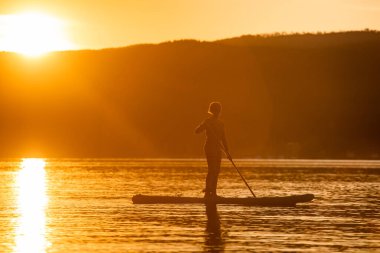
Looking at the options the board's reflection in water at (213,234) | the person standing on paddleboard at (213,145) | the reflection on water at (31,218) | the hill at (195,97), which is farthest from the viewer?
the hill at (195,97)

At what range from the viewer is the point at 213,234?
21500 millimetres

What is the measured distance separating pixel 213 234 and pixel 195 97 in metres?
124

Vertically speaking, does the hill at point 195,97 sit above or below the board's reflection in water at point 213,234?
above

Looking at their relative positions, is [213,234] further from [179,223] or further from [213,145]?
[213,145]

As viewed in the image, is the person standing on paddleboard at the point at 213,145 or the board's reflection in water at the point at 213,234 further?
the person standing on paddleboard at the point at 213,145

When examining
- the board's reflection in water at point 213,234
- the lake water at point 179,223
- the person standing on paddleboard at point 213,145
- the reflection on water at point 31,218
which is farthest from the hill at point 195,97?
the board's reflection in water at point 213,234

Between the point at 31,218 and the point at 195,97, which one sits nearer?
the point at 31,218

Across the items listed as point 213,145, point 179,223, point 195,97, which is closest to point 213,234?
point 179,223

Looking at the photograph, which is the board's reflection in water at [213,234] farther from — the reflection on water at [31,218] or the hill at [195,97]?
the hill at [195,97]

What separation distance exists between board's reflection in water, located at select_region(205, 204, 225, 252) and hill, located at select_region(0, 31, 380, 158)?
257ft

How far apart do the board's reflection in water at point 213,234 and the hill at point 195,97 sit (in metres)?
78.4

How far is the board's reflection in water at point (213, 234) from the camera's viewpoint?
19.2 m

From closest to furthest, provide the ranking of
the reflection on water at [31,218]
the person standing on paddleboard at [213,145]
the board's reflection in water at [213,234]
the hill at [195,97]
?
1. the board's reflection in water at [213,234]
2. the reflection on water at [31,218]
3. the person standing on paddleboard at [213,145]
4. the hill at [195,97]

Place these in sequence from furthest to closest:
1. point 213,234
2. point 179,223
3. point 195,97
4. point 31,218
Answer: point 195,97 → point 31,218 → point 179,223 → point 213,234
